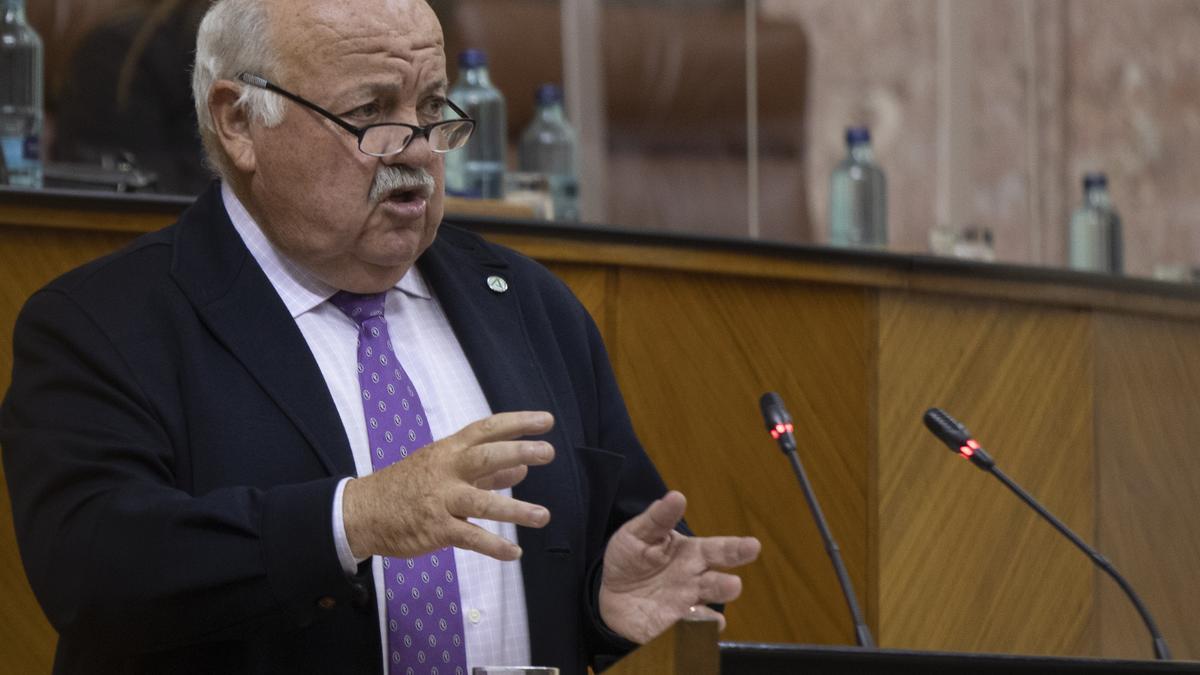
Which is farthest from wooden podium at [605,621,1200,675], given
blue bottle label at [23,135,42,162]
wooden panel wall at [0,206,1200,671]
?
blue bottle label at [23,135,42,162]

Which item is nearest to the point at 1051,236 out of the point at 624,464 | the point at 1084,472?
the point at 1084,472

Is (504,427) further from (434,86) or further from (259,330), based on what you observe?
(434,86)

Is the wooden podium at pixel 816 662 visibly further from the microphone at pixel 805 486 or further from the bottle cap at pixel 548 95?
the bottle cap at pixel 548 95

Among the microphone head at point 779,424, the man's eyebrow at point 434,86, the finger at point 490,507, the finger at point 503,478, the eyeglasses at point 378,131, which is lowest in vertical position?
the finger at point 490,507

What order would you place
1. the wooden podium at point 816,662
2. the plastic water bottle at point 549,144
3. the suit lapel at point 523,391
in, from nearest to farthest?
1. the wooden podium at point 816,662
2. the suit lapel at point 523,391
3. the plastic water bottle at point 549,144

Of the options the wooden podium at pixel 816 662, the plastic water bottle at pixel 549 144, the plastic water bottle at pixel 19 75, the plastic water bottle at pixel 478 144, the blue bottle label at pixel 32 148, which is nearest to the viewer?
the wooden podium at pixel 816 662

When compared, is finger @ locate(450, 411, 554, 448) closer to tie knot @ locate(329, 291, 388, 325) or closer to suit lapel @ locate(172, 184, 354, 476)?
suit lapel @ locate(172, 184, 354, 476)

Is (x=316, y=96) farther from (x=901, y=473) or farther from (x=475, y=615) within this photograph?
(x=901, y=473)

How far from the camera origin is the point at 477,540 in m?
1.64

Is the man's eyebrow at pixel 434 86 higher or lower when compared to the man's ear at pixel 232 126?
higher

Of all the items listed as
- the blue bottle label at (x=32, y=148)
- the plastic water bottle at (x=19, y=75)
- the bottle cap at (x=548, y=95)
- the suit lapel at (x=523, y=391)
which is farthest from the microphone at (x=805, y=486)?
the bottle cap at (x=548, y=95)

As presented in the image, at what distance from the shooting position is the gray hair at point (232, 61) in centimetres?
203

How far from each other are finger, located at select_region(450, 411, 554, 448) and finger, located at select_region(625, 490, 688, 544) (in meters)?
0.21

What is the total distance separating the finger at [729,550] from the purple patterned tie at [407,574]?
281 mm
